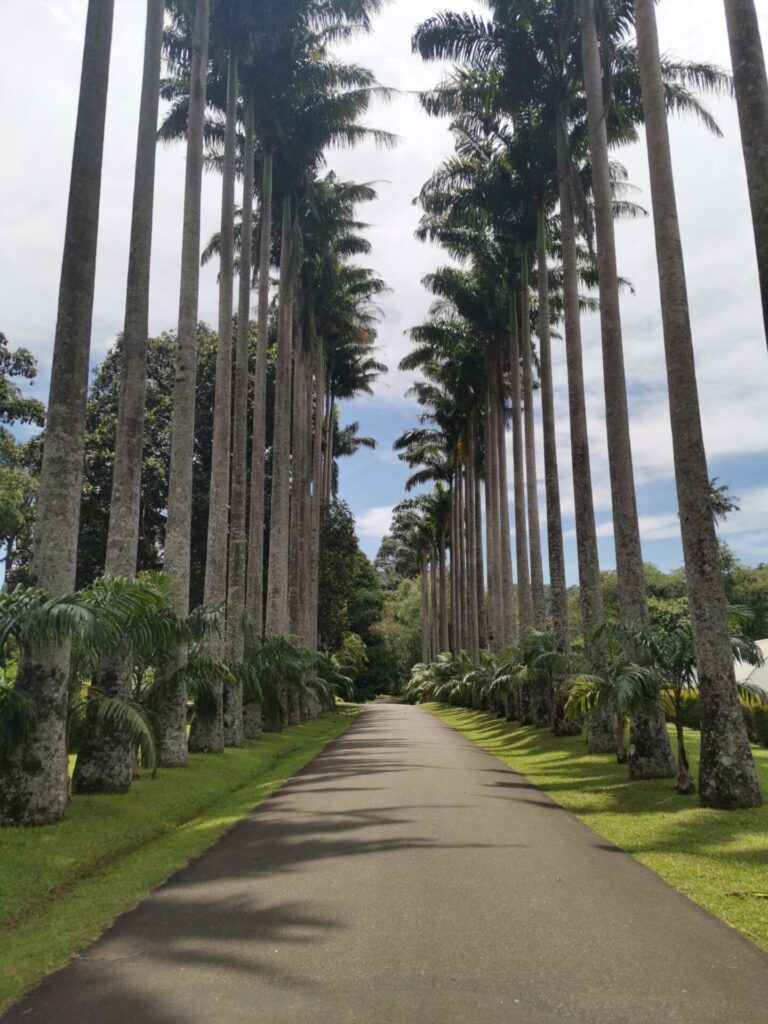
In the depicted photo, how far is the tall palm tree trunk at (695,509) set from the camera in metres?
9.51

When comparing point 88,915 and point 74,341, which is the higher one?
point 74,341

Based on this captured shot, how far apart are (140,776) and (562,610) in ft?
39.9

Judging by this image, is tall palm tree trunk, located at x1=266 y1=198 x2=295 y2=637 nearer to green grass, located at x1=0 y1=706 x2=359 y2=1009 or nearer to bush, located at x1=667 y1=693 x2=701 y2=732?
green grass, located at x1=0 y1=706 x2=359 y2=1009

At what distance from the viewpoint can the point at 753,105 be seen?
800 centimetres

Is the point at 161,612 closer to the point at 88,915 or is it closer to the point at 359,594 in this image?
the point at 88,915

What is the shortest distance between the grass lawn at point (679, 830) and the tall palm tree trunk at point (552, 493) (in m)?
4.75

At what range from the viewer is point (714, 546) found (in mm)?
10320

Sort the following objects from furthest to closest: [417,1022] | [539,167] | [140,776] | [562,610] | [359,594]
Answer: [359,594], [539,167], [562,610], [140,776], [417,1022]

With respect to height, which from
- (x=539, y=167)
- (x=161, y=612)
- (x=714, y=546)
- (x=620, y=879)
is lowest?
(x=620, y=879)

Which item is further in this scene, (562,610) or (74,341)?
(562,610)

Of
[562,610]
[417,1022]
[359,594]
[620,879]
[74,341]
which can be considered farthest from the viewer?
[359,594]

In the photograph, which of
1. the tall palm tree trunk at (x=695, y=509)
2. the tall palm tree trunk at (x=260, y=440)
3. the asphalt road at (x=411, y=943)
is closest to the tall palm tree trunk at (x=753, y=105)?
the tall palm tree trunk at (x=695, y=509)

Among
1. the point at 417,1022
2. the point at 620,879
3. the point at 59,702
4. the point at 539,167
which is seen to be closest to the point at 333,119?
the point at 539,167

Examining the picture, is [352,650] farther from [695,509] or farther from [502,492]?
[695,509]
